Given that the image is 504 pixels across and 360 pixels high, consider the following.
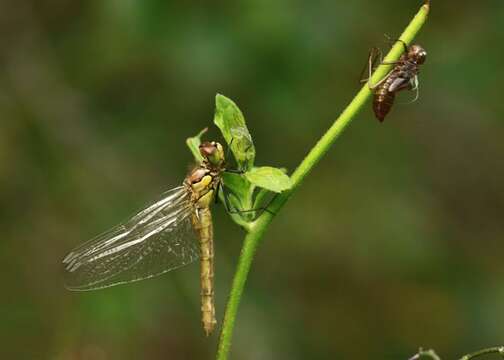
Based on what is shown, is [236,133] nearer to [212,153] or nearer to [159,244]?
[212,153]

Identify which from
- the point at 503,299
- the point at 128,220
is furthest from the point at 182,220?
the point at 503,299

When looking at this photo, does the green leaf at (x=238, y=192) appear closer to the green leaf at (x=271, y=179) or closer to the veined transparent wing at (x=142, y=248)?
the green leaf at (x=271, y=179)

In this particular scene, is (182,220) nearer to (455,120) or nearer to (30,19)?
(30,19)

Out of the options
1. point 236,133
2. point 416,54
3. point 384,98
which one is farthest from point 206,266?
point 416,54

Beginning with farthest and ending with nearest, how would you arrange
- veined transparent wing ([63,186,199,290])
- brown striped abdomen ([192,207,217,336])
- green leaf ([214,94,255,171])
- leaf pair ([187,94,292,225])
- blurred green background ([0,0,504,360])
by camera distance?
blurred green background ([0,0,504,360]) < veined transparent wing ([63,186,199,290]) < brown striped abdomen ([192,207,217,336]) < green leaf ([214,94,255,171]) < leaf pair ([187,94,292,225])

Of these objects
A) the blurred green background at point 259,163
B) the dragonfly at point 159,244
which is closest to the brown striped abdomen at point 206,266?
the dragonfly at point 159,244

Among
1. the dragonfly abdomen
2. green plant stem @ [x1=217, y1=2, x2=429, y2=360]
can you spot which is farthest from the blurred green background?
green plant stem @ [x1=217, y1=2, x2=429, y2=360]

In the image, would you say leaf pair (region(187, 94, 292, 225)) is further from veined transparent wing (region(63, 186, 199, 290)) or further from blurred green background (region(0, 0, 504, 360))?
blurred green background (region(0, 0, 504, 360))
